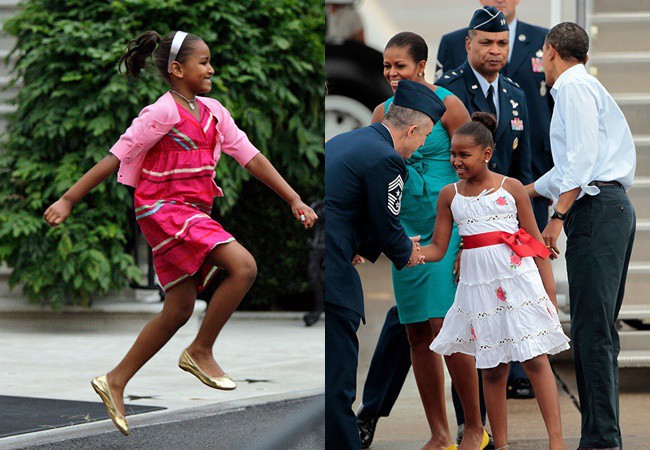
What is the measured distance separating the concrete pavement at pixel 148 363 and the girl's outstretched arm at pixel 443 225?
5.94ft

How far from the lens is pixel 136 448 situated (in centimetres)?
464

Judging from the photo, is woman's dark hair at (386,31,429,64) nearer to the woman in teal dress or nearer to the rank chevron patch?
the woman in teal dress

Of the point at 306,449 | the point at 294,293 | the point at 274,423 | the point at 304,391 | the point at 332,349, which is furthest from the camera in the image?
the point at 294,293

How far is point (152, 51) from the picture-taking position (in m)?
3.61

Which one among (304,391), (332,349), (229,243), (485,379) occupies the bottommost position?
(304,391)

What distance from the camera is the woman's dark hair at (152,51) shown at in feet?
11.5

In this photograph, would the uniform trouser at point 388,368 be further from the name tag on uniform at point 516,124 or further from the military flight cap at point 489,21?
the military flight cap at point 489,21

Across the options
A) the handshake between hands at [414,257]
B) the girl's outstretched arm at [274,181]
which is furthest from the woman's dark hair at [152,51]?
the handshake between hands at [414,257]

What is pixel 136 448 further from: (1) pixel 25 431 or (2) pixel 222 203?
(2) pixel 222 203

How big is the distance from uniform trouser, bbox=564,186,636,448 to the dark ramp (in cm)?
219

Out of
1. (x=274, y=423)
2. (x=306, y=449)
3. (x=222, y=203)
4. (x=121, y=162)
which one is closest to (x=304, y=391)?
(x=274, y=423)

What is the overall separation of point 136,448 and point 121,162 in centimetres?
156

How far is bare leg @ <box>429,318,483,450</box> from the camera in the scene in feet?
12.8

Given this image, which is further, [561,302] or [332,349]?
[561,302]
